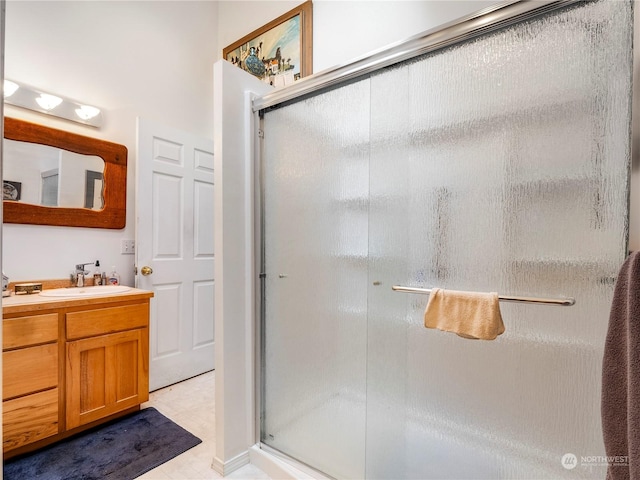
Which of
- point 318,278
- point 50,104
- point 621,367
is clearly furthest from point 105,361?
point 621,367

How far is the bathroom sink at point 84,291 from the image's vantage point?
76.2 inches

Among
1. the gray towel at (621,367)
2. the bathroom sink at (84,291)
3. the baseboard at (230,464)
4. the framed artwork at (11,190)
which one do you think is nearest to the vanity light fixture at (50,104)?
the framed artwork at (11,190)

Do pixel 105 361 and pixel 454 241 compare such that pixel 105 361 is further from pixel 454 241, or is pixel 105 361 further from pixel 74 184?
pixel 454 241

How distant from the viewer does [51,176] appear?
214 cm

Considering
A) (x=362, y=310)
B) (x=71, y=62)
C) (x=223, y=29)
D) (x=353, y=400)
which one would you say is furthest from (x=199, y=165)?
(x=353, y=400)

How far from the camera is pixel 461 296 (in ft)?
3.70

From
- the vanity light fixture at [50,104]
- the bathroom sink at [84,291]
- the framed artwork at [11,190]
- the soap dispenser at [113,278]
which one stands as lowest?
the bathroom sink at [84,291]

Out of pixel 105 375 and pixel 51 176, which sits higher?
pixel 51 176

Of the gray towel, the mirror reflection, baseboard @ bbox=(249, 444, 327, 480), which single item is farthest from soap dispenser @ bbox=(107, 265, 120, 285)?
the gray towel

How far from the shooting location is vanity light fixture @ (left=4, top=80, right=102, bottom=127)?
2.01 m

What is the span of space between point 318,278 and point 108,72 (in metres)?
2.30

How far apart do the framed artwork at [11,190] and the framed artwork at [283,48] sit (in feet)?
5.72

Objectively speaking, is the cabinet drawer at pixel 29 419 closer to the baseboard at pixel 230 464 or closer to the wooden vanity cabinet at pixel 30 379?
the wooden vanity cabinet at pixel 30 379

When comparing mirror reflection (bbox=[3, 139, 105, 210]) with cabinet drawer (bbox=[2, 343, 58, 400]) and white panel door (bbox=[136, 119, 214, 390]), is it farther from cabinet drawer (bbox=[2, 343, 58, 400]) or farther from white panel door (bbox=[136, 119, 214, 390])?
cabinet drawer (bbox=[2, 343, 58, 400])
